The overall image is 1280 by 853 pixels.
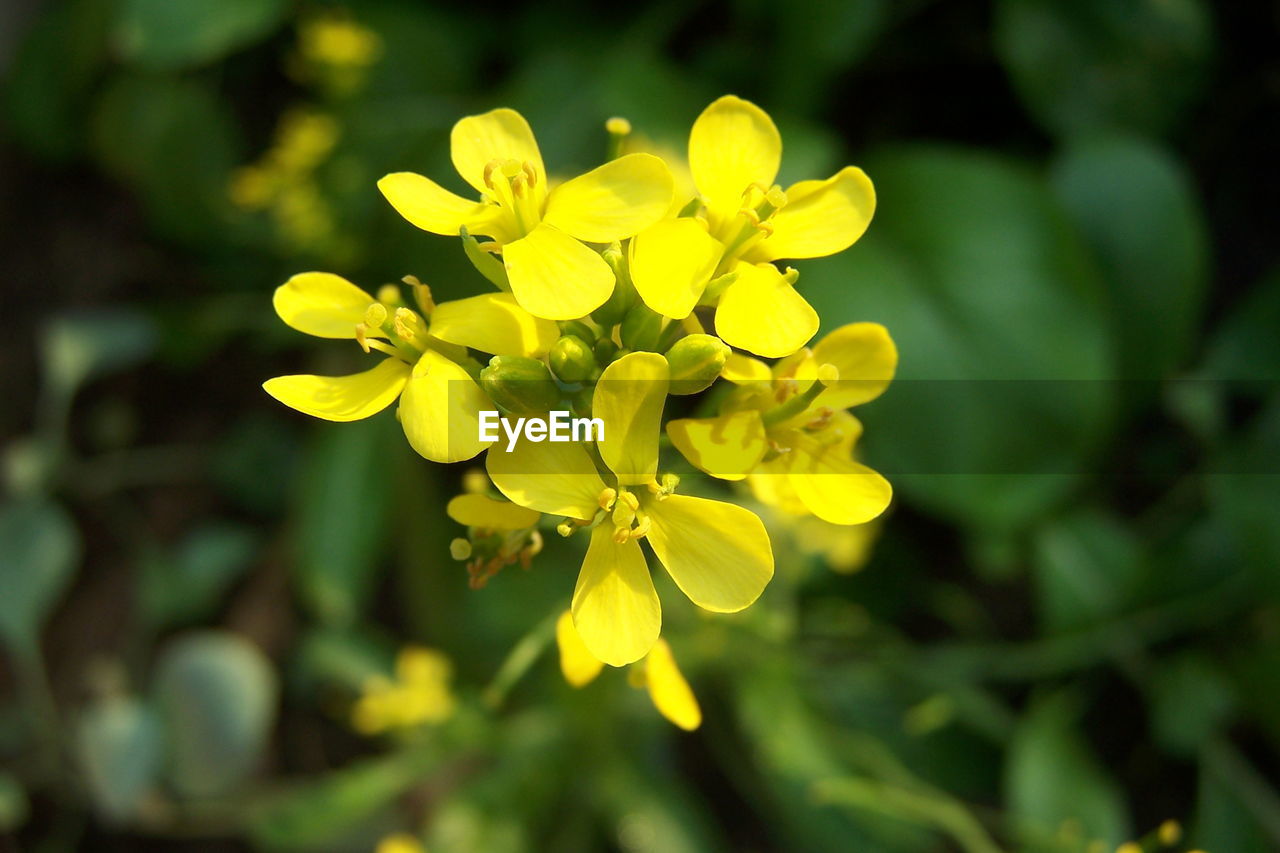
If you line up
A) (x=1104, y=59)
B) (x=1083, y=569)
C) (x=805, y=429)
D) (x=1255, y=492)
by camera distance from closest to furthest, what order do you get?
(x=805, y=429) → (x=1255, y=492) → (x=1083, y=569) → (x=1104, y=59)

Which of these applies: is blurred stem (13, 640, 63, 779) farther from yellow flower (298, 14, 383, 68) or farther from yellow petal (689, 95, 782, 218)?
yellow petal (689, 95, 782, 218)

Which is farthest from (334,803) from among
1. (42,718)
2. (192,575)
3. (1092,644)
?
(1092,644)

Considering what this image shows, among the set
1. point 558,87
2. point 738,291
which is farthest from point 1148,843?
point 558,87

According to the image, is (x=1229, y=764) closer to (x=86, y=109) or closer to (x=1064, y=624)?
(x=1064, y=624)

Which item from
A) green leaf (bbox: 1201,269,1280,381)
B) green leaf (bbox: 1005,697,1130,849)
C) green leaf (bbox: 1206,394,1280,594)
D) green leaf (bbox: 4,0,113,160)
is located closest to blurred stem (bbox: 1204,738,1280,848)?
green leaf (bbox: 1005,697,1130,849)

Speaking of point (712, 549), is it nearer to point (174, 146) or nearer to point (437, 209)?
point (437, 209)

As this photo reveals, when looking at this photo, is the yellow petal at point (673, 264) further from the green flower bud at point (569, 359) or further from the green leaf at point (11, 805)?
the green leaf at point (11, 805)
